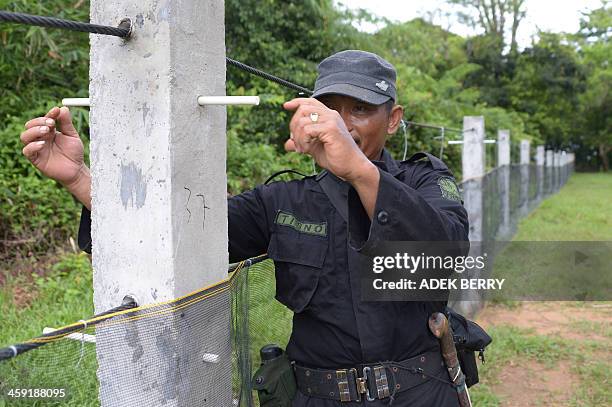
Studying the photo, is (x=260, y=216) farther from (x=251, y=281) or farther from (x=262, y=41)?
(x=262, y=41)

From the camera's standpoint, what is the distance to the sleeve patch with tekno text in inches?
75.2

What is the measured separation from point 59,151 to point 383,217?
0.89 metres

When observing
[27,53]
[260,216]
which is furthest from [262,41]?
[260,216]

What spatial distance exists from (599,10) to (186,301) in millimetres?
41166

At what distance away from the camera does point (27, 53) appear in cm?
578

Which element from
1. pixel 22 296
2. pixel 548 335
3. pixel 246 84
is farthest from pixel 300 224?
pixel 246 84

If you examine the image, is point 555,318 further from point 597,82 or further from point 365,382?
point 597,82

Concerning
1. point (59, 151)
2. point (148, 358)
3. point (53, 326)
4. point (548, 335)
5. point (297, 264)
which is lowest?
point (548, 335)

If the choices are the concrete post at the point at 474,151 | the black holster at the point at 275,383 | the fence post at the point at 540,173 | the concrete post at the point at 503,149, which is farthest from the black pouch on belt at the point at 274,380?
the fence post at the point at 540,173

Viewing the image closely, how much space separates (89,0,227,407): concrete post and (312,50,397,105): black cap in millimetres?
492

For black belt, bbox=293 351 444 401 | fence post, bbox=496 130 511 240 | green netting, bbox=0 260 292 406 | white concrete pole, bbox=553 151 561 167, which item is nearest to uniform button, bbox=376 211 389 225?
green netting, bbox=0 260 292 406

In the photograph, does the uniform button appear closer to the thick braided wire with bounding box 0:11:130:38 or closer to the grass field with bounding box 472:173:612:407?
the thick braided wire with bounding box 0:11:130:38

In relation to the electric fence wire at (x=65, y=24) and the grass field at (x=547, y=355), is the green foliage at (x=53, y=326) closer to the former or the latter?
the electric fence wire at (x=65, y=24)

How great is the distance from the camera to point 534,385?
4582 mm
